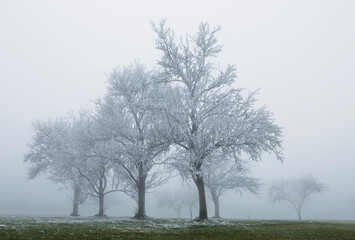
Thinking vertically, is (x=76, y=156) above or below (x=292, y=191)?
above

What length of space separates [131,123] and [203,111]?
951 cm

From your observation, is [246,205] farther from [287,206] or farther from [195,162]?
[195,162]

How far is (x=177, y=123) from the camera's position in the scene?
21.0 m

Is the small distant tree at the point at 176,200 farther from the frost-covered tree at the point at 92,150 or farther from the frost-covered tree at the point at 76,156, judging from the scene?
the frost-covered tree at the point at 92,150

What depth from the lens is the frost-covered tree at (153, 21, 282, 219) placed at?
20.9 m

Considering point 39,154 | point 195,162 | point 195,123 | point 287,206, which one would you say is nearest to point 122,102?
point 195,123

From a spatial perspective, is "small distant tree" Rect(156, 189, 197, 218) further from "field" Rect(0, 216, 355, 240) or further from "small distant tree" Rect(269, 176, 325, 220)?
"field" Rect(0, 216, 355, 240)

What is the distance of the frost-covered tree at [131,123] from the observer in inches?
1033

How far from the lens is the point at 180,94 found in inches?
901

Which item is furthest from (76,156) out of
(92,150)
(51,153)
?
(51,153)

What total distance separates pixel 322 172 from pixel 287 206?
239 ft

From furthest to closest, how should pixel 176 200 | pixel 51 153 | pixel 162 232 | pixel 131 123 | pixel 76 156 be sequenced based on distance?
1. pixel 176 200
2. pixel 51 153
3. pixel 131 123
4. pixel 76 156
5. pixel 162 232

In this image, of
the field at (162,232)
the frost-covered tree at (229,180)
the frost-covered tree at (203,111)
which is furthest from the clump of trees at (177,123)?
the frost-covered tree at (229,180)

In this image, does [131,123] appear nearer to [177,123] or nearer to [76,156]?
[76,156]
